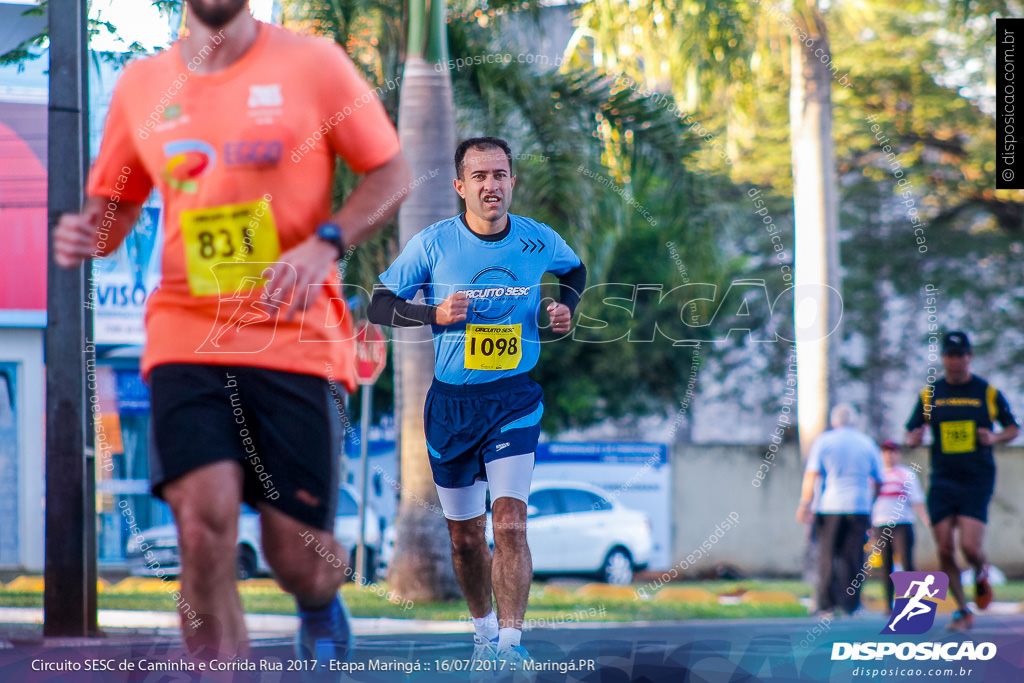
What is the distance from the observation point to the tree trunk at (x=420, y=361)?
17.5ft

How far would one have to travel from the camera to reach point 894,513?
9242 millimetres

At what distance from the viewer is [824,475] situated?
8.77 m

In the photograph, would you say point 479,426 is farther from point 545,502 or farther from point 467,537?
point 545,502

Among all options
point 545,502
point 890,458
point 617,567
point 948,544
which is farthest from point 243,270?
point 617,567

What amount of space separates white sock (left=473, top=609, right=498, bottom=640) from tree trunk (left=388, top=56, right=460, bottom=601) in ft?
5.20

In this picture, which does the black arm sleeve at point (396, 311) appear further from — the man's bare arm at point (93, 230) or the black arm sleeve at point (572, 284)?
the man's bare arm at point (93, 230)

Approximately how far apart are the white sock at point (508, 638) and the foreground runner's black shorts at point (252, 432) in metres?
1.07

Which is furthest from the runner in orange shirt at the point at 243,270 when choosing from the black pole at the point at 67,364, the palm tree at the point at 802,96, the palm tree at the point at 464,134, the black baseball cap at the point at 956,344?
the palm tree at the point at 802,96

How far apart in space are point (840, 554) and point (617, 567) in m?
2.89

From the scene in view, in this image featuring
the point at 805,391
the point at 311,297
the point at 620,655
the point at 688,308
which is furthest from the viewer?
the point at 805,391

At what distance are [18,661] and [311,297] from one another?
1.71 m

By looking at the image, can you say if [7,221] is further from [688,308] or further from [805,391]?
[805,391]

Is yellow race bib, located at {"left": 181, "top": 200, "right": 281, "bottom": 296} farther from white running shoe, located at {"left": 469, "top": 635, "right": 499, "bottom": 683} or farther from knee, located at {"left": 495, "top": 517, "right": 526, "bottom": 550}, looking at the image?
white running shoe, located at {"left": 469, "top": 635, "right": 499, "bottom": 683}

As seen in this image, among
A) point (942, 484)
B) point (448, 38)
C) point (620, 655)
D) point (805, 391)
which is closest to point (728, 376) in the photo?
point (805, 391)
